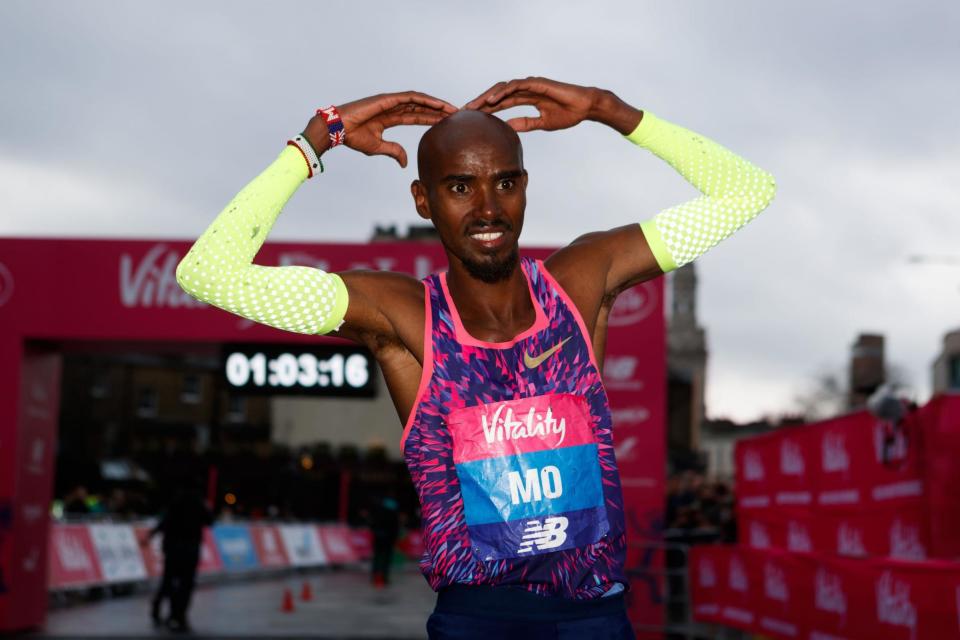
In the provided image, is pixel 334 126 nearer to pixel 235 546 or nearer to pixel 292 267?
pixel 292 267

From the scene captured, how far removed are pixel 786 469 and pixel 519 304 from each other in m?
8.31

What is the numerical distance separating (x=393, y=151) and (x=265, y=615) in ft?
47.3

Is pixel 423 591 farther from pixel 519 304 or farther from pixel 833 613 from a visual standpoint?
pixel 519 304

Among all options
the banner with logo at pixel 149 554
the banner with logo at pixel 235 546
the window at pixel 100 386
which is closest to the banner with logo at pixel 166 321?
the banner with logo at pixel 149 554

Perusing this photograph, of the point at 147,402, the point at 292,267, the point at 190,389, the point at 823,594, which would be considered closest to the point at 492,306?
the point at 292,267

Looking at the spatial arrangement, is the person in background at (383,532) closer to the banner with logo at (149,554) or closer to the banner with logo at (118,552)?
the banner with logo at (149,554)

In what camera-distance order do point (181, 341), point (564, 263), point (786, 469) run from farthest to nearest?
point (181, 341)
point (786, 469)
point (564, 263)

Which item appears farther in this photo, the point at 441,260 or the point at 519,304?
the point at 441,260

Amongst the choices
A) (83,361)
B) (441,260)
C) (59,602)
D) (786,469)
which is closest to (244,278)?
(786,469)

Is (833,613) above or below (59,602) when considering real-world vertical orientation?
above

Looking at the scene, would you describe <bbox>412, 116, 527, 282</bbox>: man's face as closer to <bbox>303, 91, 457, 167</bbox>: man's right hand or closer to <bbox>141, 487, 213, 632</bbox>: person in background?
<bbox>303, 91, 457, 167</bbox>: man's right hand

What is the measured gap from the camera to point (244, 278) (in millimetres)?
2826

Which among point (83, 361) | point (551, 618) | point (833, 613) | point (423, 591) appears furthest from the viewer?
point (83, 361)

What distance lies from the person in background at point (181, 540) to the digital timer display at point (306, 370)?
→ 288 cm
